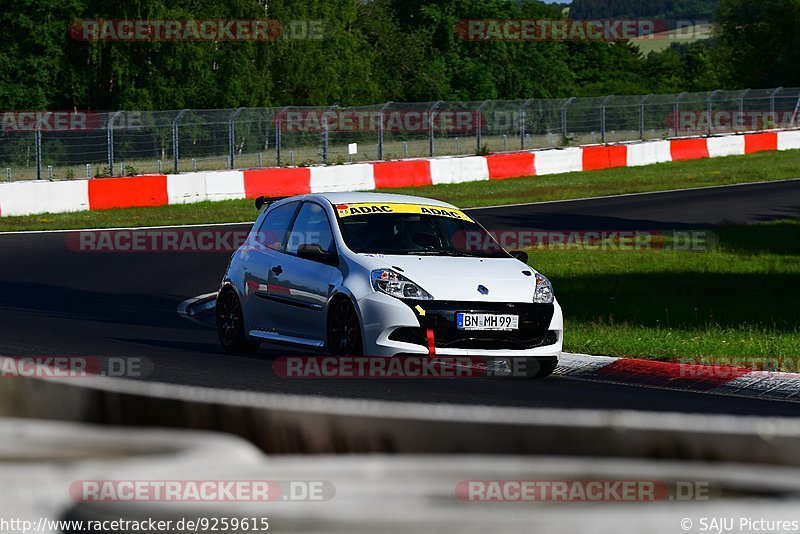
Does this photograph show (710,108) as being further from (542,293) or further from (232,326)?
(542,293)

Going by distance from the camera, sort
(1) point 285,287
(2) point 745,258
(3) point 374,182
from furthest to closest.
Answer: (3) point 374,182
(2) point 745,258
(1) point 285,287

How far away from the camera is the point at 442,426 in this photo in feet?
10.7

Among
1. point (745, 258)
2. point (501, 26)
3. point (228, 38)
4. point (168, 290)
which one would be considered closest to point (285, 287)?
point (168, 290)

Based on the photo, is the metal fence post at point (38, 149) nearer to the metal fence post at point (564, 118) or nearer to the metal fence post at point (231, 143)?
the metal fence post at point (231, 143)

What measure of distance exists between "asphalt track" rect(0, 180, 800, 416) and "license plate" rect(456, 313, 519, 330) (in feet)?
1.31

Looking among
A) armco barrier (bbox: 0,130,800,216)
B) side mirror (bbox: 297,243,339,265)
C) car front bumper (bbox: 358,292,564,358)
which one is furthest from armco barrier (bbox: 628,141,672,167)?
car front bumper (bbox: 358,292,564,358)

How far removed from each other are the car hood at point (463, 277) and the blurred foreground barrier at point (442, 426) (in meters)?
6.84

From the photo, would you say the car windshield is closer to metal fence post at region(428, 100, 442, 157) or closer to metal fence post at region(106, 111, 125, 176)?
metal fence post at region(106, 111, 125, 176)

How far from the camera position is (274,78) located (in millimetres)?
76938

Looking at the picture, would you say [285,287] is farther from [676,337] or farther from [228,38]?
[228,38]

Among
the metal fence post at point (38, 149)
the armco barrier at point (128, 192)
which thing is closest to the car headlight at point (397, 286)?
the armco barrier at point (128, 192)

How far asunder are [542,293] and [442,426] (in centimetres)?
774

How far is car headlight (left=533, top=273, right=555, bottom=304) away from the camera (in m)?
10.8

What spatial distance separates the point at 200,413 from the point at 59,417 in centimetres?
60
